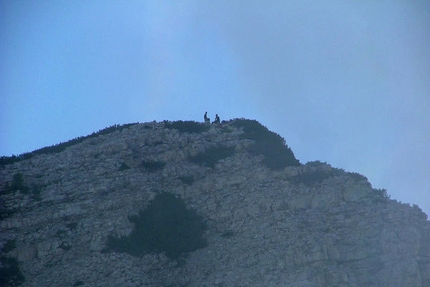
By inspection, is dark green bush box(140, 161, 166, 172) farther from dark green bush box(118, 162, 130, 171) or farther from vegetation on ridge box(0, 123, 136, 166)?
vegetation on ridge box(0, 123, 136, 166)

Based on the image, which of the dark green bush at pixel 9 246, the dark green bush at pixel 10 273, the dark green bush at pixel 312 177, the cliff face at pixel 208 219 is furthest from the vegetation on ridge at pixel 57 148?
the dark green bush at pixel 312 177

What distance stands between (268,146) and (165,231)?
11285 mm

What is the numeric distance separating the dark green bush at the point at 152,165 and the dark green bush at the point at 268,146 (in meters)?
6.60

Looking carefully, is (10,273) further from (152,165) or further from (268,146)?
(268,146)

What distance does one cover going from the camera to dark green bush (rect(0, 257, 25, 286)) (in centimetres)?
3881

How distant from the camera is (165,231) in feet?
142

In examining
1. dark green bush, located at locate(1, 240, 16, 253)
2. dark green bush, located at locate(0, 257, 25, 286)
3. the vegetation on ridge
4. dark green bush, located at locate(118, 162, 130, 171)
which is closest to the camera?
dark green bush, located at locate(0, 257, 25, 286)

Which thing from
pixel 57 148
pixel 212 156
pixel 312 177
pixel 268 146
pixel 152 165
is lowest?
pixel 312 177

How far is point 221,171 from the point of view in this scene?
46625 millimetres

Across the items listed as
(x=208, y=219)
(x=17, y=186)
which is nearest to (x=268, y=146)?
(x=208, y=219)

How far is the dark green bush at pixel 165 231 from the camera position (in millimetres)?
41531

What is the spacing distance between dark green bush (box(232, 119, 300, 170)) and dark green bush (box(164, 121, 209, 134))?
280 cm

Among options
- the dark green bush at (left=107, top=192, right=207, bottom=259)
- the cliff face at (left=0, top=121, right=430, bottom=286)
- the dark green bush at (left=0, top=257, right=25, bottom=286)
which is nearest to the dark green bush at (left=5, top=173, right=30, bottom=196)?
the cliff face at (left=0, top=121, right=430, bottom=286)

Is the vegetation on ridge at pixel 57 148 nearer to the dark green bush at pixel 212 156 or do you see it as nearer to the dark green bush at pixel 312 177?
the dark green bush at pixel 212 156
